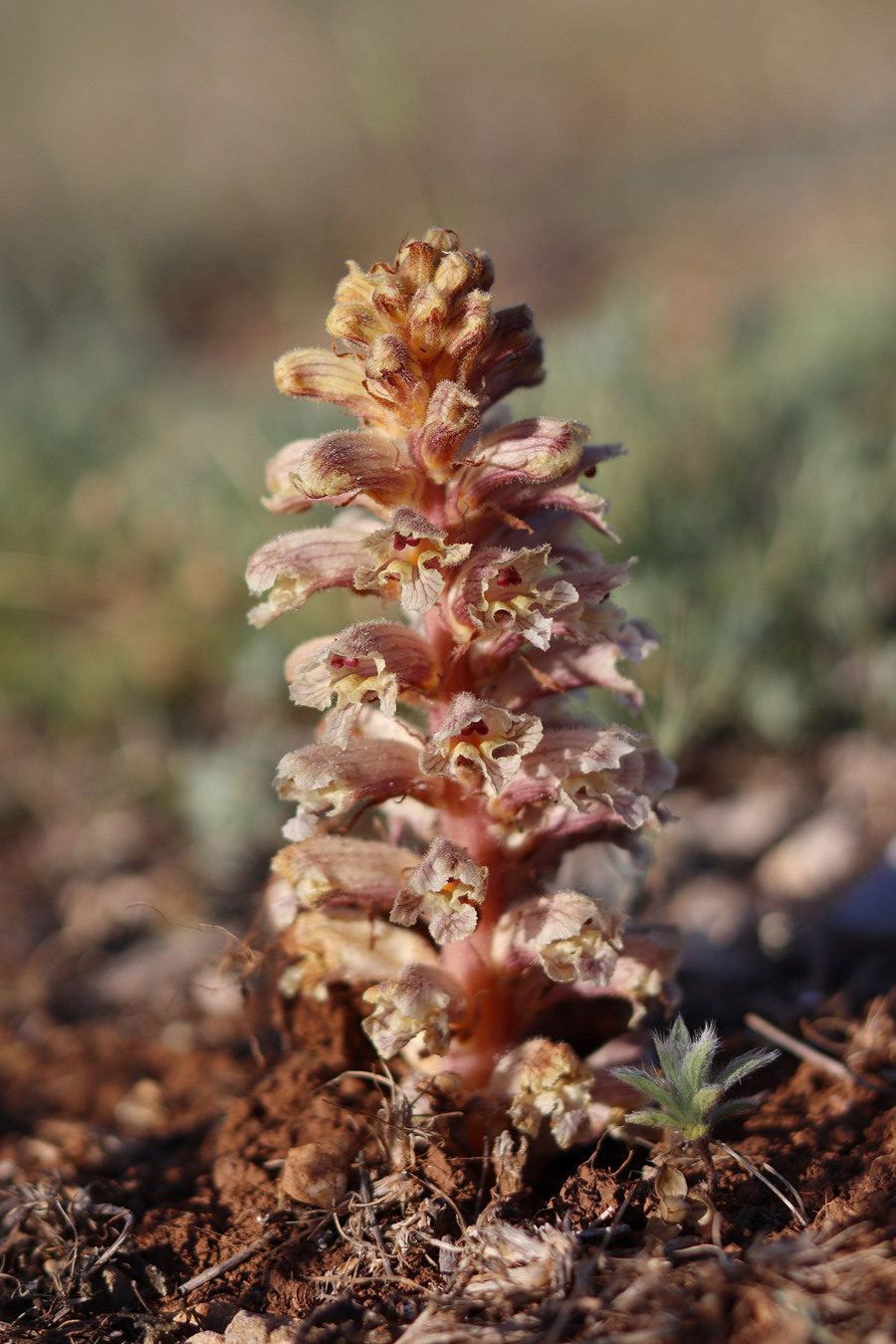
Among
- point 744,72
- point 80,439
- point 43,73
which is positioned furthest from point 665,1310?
point 43,73

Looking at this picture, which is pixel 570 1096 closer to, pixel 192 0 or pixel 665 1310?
pixel 665 1310

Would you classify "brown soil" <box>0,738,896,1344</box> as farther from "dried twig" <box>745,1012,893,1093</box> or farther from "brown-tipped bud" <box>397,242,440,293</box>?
"brown-tipped bud" <box>397,242,440,293</box>

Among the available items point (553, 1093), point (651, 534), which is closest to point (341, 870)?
point (553, 1093)

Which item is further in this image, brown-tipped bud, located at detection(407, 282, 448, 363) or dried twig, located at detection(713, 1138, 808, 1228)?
brown-tipped bud, located at detection(407, 282, 448, 363)

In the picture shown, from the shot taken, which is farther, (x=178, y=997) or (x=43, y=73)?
(x=43, y=73)

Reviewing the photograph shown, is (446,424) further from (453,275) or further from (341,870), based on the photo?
(341,870)

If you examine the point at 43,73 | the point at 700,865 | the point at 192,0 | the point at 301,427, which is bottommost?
the point at 700,865

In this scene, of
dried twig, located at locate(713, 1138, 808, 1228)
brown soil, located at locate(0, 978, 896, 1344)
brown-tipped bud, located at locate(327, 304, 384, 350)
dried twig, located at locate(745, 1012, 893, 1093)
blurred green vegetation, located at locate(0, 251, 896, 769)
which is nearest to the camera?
brown soil, located at locate(0, 978, 896, 1344)

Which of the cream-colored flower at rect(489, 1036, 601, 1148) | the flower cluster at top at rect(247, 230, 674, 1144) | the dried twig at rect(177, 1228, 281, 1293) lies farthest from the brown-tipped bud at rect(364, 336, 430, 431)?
the dried twig at rect(177, 1228, 281, 1293)
